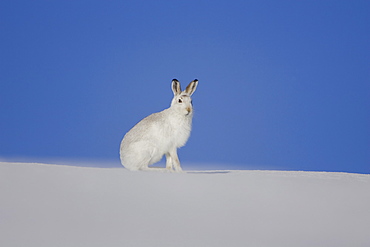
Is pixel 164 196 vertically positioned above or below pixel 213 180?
below

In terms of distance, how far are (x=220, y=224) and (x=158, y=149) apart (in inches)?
113

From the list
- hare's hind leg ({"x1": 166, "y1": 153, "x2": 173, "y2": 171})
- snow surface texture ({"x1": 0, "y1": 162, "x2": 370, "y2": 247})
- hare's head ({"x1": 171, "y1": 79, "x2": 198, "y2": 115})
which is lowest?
snow surface texture ({"x1": 0, "y1": 162, "x2": 370, "y2": 247})

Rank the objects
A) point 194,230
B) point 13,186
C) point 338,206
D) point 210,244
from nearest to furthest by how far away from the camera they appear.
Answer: point 210,244 → point 194,230 → point 13,186 → point 338,206

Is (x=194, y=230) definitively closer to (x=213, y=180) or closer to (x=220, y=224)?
(x=220, y=224)

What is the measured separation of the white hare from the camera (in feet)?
26.9

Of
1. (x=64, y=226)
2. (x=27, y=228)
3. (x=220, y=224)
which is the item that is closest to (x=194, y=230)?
(x=220, y=224)

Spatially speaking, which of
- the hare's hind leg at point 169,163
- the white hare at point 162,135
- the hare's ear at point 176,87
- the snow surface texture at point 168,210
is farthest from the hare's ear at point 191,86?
the snow surface texture at point 168,210

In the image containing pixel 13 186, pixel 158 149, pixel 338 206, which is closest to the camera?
pixel 13 186

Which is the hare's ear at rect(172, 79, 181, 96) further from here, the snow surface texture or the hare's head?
the snow surface texture

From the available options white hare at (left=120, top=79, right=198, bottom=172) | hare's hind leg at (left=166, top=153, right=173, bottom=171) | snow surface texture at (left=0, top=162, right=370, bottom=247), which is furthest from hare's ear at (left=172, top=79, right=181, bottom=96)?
snow surface texture at (left=0, top=162, right=370, bottom=247)

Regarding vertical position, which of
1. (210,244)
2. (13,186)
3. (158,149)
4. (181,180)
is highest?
(158,149)

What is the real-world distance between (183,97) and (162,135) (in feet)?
2.42

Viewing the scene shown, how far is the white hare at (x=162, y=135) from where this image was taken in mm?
8203

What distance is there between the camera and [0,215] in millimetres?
5250
